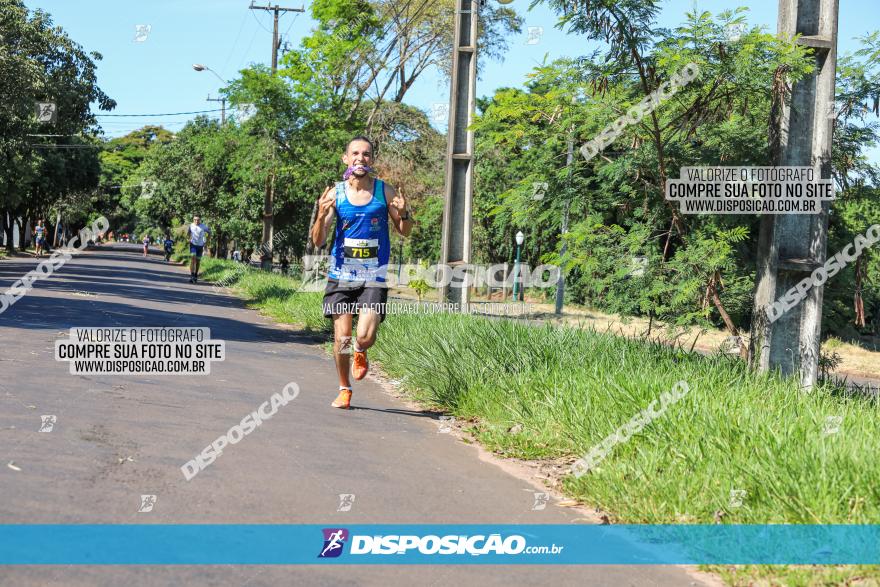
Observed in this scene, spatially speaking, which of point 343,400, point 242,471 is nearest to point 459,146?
point 343,400

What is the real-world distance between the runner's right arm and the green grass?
1652 mm

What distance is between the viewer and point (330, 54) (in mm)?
25250

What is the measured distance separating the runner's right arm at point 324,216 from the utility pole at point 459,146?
16.3ft

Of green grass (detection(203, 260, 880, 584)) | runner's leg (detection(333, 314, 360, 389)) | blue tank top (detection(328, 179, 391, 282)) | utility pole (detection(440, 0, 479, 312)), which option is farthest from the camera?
utility pole (detection(440, 0, 479, 312))

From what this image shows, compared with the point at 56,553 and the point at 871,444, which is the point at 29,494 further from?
the point at 871,444

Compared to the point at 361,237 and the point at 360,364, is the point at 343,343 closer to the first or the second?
the point at 360,364

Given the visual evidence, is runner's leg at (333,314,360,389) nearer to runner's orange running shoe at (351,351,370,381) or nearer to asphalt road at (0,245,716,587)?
runner's orange running shoe at (351,351,370,381)

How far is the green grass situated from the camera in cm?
427

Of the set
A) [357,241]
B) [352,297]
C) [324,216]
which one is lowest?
[352,297]

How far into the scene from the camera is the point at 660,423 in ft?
18.1

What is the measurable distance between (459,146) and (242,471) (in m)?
8.09

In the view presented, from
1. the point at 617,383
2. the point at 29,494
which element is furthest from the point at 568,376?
the point at 29,494

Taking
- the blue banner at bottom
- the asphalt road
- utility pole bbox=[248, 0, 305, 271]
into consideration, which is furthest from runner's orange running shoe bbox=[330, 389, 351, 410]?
utility pole bbox=[248, 0, 305, 271]

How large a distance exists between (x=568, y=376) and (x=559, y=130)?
2.46 metres
